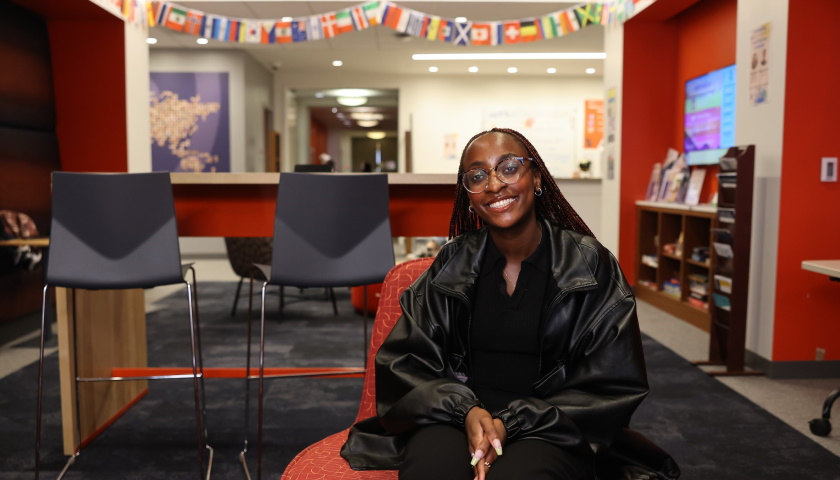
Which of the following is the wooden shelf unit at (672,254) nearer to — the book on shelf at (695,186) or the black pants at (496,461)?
the book on shelf at (695,186)

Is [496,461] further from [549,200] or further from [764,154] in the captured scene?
[764,154]

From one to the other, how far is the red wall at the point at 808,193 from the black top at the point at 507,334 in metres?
2.84

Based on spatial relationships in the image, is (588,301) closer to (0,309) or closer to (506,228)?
(506,228)

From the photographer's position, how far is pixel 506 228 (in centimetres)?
156

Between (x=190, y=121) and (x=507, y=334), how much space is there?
8.45 metres

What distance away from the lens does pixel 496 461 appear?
1.29 meters

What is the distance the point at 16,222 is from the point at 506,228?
167 inches

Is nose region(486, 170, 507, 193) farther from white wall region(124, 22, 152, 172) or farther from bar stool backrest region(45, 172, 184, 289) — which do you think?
white wall region(124, 22, 152, 172)

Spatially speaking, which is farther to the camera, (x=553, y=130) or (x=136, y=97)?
(x=553, y=130)

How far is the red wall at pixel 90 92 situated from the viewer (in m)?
5.88

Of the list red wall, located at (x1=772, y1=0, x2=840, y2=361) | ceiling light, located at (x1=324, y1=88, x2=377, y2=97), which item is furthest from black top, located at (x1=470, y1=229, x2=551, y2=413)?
ceiling light, located at (x1=324, y1=88, x2=377, y2=97)

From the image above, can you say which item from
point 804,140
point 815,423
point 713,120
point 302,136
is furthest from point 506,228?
point 302,136

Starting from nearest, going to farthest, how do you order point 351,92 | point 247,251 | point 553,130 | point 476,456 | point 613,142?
point 476,456, point 247,251, point 613,142, point 553,130, point 351,92

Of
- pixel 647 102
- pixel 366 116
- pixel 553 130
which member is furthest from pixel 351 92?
pixel 647 102
